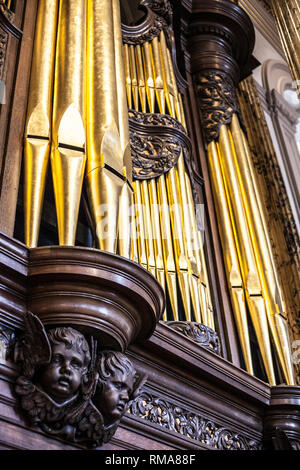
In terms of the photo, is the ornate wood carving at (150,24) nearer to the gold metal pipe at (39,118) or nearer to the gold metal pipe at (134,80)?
the gold metal pipe at (134,80)

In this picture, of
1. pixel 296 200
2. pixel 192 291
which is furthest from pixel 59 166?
pixel 296 200

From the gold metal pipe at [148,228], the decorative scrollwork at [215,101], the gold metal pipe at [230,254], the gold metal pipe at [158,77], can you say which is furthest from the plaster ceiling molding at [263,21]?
the gold metal pipe at [148,228]

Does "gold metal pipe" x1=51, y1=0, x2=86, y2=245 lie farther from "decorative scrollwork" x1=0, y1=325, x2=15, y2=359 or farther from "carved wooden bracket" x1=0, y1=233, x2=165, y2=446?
"decorative scrollwork" x1=0, y1=325, x2=15, y2=359

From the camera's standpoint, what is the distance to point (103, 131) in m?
2.96

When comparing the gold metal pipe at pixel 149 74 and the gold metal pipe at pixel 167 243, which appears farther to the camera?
the gold metal pipe at pixel 149 74

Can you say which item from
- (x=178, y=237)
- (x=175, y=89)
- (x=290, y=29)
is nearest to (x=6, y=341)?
(x=178, y=237)

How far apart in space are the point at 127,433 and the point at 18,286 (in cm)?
85

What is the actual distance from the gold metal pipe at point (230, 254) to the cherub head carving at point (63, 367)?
1.57m

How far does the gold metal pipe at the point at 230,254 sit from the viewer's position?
141 inches

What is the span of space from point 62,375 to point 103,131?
135 centimetres

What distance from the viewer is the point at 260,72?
281 inches

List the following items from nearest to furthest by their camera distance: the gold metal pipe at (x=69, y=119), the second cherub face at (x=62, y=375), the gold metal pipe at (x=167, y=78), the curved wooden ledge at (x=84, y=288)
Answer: the second cherub face at (x=62, y=375), the curved wooden ledge at (x=84, y=288), the gold metal pipe at (x=69, y=119), the gold metal pipe at (x=167, y=78)

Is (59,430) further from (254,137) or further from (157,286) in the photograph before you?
(254,137)

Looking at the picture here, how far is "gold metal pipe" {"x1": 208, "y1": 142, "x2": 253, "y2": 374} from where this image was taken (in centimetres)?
357
